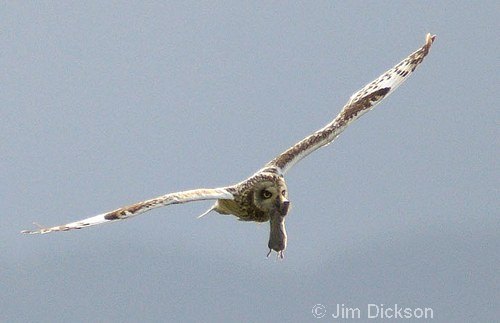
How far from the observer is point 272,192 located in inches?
929

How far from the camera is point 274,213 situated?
23734 mm

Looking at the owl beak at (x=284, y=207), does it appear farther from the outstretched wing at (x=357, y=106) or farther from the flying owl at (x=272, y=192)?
the outstretched wing at (x=357, y=106)

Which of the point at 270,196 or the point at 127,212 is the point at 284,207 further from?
the point at 127,212

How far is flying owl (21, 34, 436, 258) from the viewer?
20938 mm

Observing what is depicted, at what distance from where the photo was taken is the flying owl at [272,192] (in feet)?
68.7

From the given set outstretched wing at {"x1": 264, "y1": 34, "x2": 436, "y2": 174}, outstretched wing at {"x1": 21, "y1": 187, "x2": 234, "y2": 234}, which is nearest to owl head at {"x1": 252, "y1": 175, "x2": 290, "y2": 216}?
outstretched wing at {"x1": 264, "y1": 34, "x2": 436, "y2": 174}

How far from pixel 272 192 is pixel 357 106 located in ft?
11.9

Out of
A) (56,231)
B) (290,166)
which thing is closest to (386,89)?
(290,166)

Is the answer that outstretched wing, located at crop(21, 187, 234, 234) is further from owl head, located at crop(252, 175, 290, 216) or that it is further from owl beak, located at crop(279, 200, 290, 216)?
owl beak, located at crop(279, 200, 290, 216)

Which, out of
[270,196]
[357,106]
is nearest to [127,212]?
[270,196]

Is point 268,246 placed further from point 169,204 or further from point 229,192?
point 169,204

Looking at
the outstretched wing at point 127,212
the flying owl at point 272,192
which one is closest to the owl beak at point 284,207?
the flying owl at point 272,192

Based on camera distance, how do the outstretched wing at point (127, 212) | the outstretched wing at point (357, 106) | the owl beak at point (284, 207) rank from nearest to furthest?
1. the outstretched wing at point (127, 212)
2. the owl beak at point (284, 207)
3. the outstretched wing at point (357, 106)

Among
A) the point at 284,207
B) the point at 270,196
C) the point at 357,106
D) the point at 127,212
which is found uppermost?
the point at 357,106
